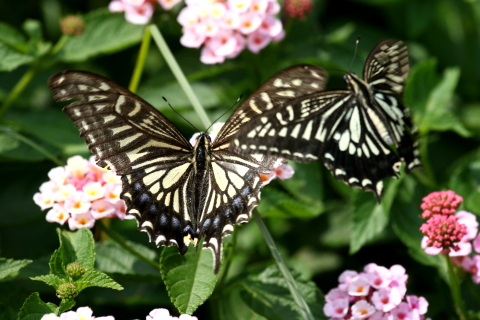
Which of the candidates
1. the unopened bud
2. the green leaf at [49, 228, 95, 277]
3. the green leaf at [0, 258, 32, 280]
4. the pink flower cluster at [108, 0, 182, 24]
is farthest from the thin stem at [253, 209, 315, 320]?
the unopened bud

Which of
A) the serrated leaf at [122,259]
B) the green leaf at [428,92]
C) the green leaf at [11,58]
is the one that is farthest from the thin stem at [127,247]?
the green leaf at [428,92]

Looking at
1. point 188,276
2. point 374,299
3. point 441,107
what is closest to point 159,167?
point 188,276

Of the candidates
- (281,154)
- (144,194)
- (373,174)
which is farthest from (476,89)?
(144,194)

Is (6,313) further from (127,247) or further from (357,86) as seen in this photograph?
(357,86)

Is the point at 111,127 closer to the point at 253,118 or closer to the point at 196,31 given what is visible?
the point at 253,118

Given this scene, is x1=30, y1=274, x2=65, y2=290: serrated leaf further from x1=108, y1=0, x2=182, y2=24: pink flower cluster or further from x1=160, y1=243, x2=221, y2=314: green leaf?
x1=108, y1=0, x2=182, y2=24: pink flower cluster
